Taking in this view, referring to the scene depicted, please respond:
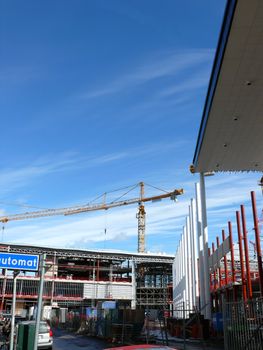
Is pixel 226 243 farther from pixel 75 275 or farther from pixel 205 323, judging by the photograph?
pixel 75 275

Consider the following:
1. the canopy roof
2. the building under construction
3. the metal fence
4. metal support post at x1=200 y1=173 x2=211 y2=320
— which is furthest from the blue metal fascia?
the building under construction

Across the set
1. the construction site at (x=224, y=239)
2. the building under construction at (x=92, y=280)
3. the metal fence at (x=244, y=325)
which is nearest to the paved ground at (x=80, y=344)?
the construction site at (x=224, y=239)

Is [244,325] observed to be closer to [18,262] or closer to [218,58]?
[18,262]

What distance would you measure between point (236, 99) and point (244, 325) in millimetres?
9440

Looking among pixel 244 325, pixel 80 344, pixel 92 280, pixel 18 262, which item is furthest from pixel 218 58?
pixel 92 280

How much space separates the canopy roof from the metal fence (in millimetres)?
8278

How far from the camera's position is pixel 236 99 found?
702 inches

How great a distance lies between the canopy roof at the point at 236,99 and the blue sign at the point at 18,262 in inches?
354

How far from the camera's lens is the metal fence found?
12.2 meters

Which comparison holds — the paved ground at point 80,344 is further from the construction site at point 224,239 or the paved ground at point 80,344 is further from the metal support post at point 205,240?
the metal support post at point 205,240

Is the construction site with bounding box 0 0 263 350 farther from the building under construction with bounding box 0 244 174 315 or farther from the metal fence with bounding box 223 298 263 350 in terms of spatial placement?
the building under construction with bounding box 0 244 174 315

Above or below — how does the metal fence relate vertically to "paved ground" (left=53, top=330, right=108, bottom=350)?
above

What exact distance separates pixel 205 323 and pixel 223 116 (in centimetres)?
1259

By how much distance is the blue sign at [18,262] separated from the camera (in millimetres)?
9648
